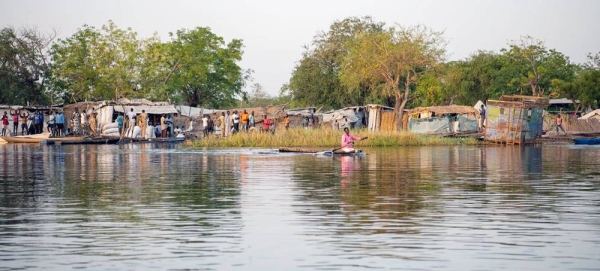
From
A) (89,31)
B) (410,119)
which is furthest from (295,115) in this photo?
(89,31)

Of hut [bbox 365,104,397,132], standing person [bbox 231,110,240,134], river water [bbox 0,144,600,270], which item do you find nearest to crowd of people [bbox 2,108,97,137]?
standing person [bbox 231,110,240,134]

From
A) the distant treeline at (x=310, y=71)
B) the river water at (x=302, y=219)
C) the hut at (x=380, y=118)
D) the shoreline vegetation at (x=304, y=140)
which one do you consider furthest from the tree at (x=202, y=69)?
the river water at (x=302, y=219)

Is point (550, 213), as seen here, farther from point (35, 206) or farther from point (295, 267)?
point (35, 206)

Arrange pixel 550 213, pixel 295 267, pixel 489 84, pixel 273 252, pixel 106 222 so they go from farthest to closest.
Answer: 1. pixel 489 84
2. pixel 550 213
3. pixel 106 222
4. pixel 273 252
5. pixel 295 267

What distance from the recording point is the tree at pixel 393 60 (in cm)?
6116

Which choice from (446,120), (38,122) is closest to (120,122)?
(38,122)

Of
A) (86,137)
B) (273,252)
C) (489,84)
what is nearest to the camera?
(273,252)

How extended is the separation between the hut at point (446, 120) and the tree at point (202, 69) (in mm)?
20374

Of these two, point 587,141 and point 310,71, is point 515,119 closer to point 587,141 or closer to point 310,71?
point 587,141

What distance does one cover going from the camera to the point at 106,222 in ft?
44.0

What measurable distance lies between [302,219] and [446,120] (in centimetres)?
4309

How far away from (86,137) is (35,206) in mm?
33438

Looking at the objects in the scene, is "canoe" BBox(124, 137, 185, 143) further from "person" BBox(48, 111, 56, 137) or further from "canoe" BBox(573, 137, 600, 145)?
"canoe" BBox(573, 137, 600, 145)

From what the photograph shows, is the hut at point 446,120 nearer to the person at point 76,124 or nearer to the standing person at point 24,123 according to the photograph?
Answer: the person at point 76,124
